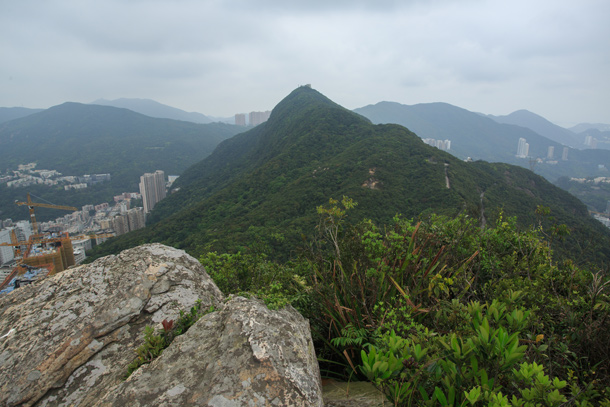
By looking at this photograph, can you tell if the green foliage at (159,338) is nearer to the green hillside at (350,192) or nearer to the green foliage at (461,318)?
the green foliage at (461,318)

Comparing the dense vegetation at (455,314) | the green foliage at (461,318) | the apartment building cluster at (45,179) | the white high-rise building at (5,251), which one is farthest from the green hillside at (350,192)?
the apartment building cluster at (45,179)

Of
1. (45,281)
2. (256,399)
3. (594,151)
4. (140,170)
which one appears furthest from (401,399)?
(594,151)

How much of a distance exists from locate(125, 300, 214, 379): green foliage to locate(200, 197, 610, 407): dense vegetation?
1.83ft

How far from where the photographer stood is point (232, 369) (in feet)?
5.10

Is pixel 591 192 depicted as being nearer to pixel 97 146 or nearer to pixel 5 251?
pixel 5 251

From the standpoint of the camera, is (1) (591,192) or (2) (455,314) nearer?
(2) (455,314)

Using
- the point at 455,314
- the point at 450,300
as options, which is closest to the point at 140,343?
the point at 455,314

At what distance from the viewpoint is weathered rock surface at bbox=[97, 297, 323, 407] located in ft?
4.75

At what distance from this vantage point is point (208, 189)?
53031mm

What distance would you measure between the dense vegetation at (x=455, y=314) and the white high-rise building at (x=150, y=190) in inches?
2989

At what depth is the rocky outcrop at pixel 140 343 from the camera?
151cm

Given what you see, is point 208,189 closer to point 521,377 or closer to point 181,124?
point 521,377

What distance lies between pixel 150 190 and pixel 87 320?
7864cm

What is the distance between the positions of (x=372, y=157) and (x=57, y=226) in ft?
219
